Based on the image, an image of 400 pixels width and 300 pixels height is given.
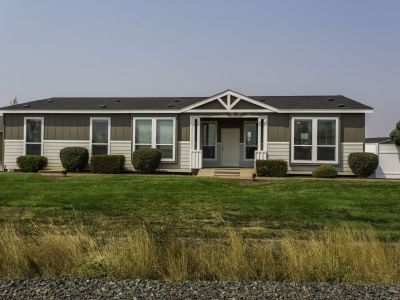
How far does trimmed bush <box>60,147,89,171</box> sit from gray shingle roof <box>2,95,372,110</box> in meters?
2.47

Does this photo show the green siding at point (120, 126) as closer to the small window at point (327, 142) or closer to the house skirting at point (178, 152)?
the house skirting at point (178, 152)

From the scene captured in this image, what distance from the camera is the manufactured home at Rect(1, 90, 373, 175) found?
75.8 ft

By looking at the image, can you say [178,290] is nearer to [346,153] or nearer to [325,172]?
[325,172]

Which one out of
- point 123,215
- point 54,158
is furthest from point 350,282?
point 54,158

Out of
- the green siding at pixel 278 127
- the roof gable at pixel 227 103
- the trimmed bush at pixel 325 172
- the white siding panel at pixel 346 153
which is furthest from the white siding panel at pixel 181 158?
the white siding panel at pixel 346 153

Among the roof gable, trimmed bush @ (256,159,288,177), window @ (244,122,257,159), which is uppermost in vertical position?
the roof gable

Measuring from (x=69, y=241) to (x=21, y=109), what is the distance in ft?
66.9

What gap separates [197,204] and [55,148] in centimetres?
1429

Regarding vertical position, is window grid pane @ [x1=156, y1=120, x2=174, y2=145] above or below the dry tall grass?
above

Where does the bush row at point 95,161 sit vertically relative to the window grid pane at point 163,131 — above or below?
below

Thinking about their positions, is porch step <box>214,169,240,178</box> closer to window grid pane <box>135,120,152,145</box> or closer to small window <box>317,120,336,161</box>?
window grid pane <box>135,120,152,145</box>

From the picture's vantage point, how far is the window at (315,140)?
23.0 m

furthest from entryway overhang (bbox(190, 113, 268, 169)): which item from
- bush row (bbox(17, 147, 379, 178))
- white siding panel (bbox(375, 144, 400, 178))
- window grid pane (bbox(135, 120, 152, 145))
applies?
white siding panel (bbox(375, 144, 400, 178))

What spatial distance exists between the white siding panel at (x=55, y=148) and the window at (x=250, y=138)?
28.7ft
